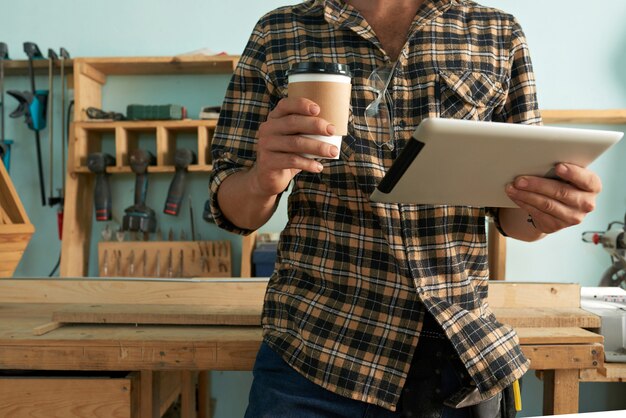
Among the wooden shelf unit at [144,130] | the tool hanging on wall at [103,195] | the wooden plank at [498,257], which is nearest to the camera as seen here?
the wooden plank at [498,257]

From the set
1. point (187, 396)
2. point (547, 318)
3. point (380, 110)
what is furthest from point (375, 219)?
point (187, 396)

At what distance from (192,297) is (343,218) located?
804 millimetres

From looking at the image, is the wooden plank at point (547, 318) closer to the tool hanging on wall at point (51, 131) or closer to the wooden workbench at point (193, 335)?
the wooden workbench at point (193, 335)

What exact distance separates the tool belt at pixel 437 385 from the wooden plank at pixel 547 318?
54 centimetres

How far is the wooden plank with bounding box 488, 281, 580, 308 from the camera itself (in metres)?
1.64

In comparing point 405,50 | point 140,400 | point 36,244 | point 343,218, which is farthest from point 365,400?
point 36,244

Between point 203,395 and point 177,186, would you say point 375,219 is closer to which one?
point 203,395

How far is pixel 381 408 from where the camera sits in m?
0.95

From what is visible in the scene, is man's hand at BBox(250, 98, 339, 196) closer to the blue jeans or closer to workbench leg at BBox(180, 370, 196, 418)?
the blue jeans

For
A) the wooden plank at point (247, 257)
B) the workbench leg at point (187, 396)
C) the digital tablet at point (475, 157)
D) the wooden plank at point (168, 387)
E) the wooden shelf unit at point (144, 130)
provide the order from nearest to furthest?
1. the digital tablet at point (475, 157)
2. the wooden plank at point (168, 387)
3. the workbench leg at point (187, 396)
4. the wooden plank at point (247, 257)
5. the wooden shelf unit at point (144, 130)

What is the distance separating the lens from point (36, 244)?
326 cm

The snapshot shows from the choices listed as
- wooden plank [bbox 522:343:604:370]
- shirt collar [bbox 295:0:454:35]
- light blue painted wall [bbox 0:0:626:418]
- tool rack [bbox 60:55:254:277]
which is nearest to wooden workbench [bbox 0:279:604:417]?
wooden plank [bbox 522:343:604:370]

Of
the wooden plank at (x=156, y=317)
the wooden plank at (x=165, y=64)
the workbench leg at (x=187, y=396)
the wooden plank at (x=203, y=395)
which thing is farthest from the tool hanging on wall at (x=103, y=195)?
the wooden plank at (x=156, y=317)

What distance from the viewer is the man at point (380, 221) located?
3.09 feet
